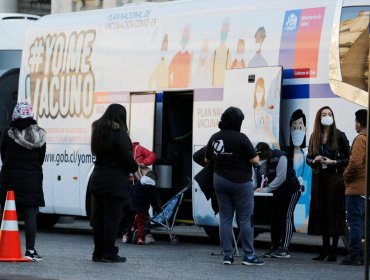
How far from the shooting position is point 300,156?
16266mm

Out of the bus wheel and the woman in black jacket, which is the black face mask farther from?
the bus wheel

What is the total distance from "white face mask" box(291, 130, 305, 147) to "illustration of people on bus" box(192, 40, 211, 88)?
1.78m

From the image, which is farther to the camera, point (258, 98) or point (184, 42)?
point (184, 42)

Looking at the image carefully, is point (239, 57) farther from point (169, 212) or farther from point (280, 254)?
point (280, 254)

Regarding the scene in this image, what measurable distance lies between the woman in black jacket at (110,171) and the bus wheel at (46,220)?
286 inches

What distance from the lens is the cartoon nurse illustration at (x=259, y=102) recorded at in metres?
16.6

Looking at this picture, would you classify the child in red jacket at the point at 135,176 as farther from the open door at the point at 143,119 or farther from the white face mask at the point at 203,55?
the white face mask at the point at 203,55

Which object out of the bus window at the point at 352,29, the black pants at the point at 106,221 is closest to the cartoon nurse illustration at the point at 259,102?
the bus window at the point at 352,29

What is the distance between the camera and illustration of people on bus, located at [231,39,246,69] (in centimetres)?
1716

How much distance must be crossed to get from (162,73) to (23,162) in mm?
4161

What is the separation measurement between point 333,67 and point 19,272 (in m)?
4.24

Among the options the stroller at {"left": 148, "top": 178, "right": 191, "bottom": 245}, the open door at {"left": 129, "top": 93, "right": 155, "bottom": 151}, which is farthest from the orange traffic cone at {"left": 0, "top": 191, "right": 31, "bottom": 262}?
the open door at {"left": 129, "top": 93, "right": 155, "bottom": 151}

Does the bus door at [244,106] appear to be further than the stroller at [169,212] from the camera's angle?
No

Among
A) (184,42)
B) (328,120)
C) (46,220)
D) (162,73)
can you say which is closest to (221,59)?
(184,42)
